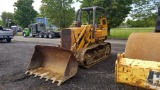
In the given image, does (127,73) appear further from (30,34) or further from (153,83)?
(30,34)

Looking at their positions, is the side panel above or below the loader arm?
below

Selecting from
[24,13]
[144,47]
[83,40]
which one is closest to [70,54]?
[83,40]

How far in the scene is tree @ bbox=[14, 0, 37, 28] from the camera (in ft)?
141

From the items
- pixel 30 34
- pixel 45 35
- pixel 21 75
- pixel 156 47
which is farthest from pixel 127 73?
pixel 30 34

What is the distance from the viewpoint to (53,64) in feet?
22.0

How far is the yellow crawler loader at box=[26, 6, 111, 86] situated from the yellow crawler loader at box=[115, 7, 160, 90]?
2209 millimetres

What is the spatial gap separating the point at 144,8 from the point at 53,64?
1758 centimetres

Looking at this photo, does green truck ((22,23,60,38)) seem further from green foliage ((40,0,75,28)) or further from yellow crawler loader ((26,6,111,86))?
yellow crawler loader ((26,6,111,86))

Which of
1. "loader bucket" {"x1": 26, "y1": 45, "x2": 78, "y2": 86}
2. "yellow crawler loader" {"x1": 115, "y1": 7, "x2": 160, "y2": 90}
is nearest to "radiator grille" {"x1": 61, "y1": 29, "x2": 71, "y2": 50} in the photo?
"loader bucket" {"x1": 26, "y1": 45, "x2": 78, "y2": 86}

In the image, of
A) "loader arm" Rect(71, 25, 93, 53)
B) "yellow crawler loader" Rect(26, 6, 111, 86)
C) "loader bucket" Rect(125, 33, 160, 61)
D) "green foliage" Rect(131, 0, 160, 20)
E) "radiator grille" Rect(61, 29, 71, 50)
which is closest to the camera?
"loader bucket" Rect(125, 33, 160, 61)

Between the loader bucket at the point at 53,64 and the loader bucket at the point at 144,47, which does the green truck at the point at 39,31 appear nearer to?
the loader bucket at the point at 53,64

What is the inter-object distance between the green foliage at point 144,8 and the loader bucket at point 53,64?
17.2 meters

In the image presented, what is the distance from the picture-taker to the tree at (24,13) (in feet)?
141

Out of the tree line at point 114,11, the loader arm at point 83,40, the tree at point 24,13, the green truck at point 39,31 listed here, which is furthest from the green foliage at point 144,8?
the tree at point 24,13
